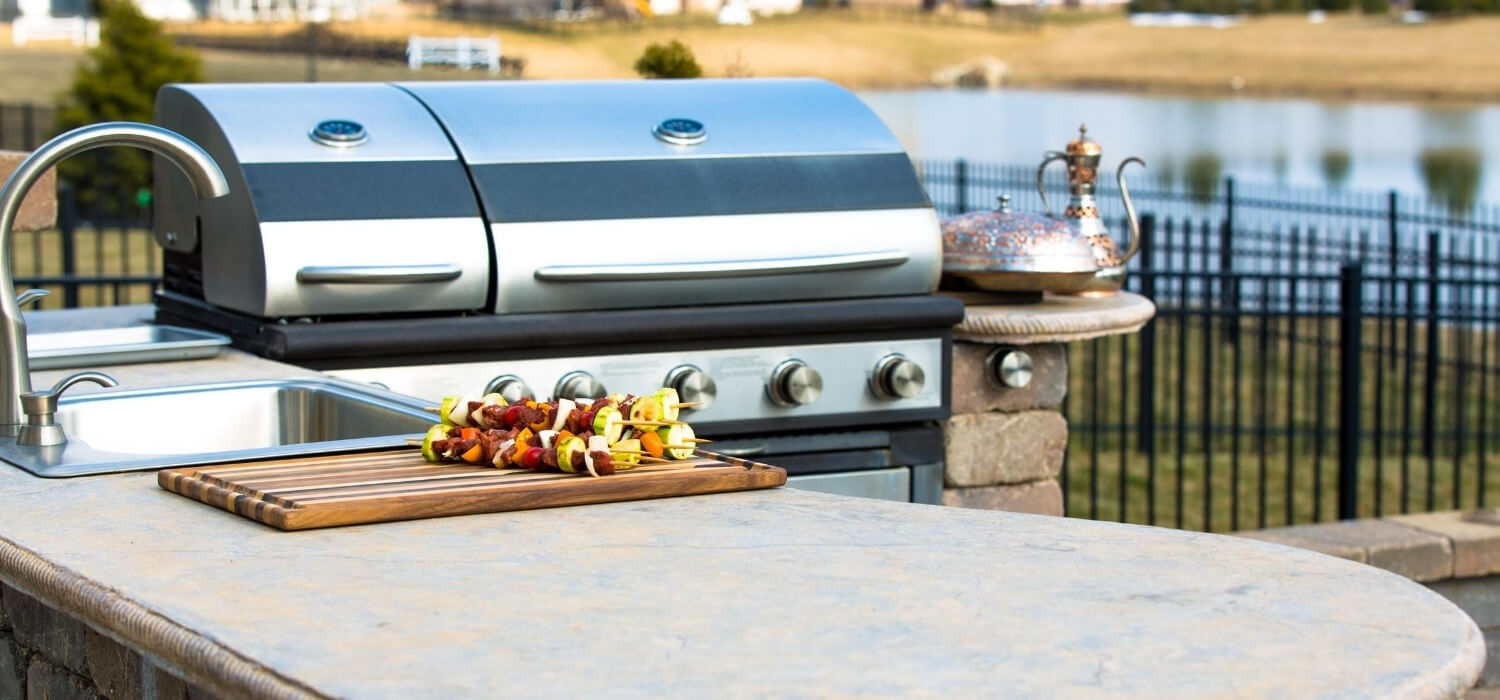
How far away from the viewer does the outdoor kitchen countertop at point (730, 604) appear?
1661 mm

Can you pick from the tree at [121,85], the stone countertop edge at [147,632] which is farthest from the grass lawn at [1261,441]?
the tree at [121,85]

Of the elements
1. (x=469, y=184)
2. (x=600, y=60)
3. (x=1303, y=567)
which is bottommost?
(x=1303, y=567)

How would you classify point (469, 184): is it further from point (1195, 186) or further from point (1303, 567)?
point (1195, 186)

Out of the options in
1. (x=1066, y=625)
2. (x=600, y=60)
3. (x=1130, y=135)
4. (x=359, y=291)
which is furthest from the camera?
(x=1130, y=135)

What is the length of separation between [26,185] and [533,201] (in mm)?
1492

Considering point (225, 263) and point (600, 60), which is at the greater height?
point (600, 60)

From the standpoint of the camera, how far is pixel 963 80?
3297 centimetres

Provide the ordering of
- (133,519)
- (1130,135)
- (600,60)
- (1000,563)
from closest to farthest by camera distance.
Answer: (1000,563)
(133,519)
(600,60)
(1130,135)

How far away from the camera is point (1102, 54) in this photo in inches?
1756

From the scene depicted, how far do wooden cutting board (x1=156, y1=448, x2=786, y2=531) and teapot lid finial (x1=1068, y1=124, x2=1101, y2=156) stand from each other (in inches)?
116

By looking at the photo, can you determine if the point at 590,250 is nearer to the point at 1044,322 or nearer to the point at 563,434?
the point at 1044,322

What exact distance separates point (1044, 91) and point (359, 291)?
39.7 metres

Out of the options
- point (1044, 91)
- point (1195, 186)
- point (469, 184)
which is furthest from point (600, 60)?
point (1044, 91)

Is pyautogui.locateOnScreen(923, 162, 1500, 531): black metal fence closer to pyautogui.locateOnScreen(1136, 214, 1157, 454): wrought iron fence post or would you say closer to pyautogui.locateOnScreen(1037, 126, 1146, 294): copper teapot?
pyautogui.locateOnScreen(1136, 214, 1157, 454): wrought iron fence post
